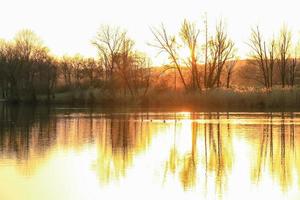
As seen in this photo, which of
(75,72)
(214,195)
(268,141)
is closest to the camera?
(214,195)

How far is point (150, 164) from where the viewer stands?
14578mm

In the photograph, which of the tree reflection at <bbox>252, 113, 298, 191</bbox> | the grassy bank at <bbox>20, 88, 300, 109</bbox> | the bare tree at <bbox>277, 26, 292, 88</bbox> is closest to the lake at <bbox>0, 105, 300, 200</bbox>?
the tree reflection at <bbox>252, 113, 298, 191</bbox>

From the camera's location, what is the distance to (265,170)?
44.3 ft

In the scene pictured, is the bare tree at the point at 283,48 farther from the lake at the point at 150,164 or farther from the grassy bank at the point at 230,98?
the lake at the point at 150,164

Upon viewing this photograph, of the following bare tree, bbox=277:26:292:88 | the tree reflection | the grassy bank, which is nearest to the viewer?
the tree reflection

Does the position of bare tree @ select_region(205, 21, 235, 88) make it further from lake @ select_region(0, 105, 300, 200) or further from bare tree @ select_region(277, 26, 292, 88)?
lake @ select_region(0, 105, 300, 200)

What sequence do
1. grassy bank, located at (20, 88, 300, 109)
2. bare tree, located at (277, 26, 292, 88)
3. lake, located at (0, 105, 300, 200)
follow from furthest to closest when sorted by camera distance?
bare tree, located at (277, 26, 292, 88) → grassy bank, located at (20, 88, 300, 109) → lake, located at (0, 105, 300, 200)

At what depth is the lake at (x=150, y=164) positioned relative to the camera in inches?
433

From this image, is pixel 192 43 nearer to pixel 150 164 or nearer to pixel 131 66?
pixel 131 66

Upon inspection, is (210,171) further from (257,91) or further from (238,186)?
(257,91)

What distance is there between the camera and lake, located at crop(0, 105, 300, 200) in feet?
36.1

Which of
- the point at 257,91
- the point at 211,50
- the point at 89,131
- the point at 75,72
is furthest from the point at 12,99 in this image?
the point at 89,131

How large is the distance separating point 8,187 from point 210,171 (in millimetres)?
4781

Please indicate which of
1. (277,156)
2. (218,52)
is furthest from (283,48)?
(277,156)
